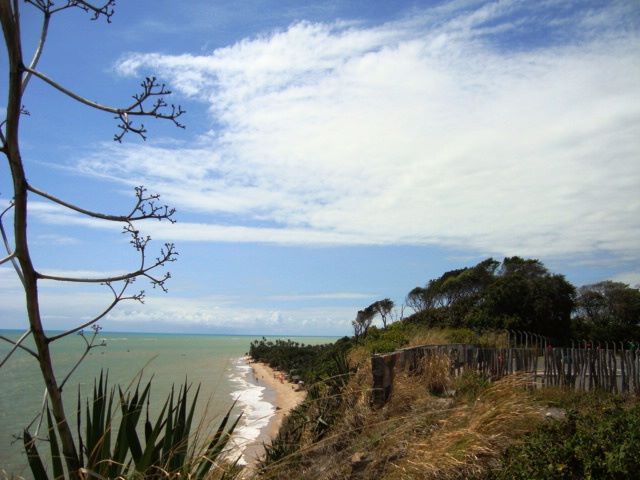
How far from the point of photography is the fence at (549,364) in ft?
36.2

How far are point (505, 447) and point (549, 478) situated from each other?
1.66 meters

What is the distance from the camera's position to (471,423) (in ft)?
21.9

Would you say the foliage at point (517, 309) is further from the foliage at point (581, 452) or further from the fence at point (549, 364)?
the foliage at point (581, 452)

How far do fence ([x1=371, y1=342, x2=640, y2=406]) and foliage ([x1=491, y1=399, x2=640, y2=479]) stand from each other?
14.2 ft

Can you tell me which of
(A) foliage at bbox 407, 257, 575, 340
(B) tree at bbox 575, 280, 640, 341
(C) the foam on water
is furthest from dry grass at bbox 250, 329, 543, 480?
(B) tree at bbox 575, 280, 640, 341

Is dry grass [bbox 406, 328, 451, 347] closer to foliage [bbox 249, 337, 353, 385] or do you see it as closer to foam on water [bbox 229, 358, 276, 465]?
foam on water [bbox 229, 358, 276, 465]

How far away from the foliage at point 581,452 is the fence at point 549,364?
432 centimetres

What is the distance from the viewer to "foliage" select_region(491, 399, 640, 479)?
15.2ft

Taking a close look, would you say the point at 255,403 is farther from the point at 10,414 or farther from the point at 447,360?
the point at 447,360

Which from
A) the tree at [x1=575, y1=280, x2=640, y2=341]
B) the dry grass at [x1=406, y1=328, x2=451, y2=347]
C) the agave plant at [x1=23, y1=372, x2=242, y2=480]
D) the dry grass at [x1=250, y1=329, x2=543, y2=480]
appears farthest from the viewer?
the tree at [x1=575, y1=280, x2=640, y2=341]

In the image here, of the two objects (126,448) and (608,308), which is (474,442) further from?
(608,308)

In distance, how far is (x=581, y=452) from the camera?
499 centimetres

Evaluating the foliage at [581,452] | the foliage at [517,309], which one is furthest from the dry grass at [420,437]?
the foliage at [517,309]

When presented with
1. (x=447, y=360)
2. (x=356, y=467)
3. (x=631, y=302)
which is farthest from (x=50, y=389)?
(x=631, y=302)
